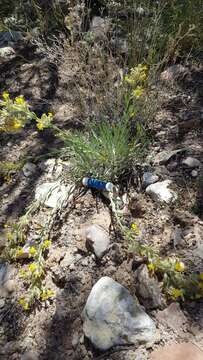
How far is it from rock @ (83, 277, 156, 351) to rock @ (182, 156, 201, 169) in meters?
0.91

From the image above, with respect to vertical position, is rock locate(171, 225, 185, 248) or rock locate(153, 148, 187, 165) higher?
rock locate(153, 148, 187, 165)

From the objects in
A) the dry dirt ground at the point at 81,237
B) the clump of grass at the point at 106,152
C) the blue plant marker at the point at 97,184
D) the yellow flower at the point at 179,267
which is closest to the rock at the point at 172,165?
the dry dirt ground at the point at 81,237

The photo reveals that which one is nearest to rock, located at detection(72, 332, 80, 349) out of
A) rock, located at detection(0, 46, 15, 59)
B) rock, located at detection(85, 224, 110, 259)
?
rock, located at detection(85, 224, 110, 259)

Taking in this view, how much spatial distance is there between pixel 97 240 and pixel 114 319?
49 cm

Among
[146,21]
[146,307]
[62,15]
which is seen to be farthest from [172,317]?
[62,15]

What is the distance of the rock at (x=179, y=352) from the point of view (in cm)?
152

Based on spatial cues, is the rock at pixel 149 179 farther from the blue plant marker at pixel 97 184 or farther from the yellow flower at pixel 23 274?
the yellow flower at pixel 23 274

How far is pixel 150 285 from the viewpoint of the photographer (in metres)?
1.75

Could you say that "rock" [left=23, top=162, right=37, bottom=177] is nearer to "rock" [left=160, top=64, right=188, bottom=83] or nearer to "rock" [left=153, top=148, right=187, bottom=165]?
"rock" [left=153, top=148, right=187, bottom=165]

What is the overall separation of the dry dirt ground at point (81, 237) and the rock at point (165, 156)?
27mm

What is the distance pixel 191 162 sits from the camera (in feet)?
7.48

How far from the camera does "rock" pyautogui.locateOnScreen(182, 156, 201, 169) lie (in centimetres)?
226

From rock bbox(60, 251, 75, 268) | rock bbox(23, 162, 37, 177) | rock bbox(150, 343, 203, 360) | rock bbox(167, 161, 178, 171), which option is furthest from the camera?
rock bbox(23, 162, 37, 177)

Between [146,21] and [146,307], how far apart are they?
2065mm
